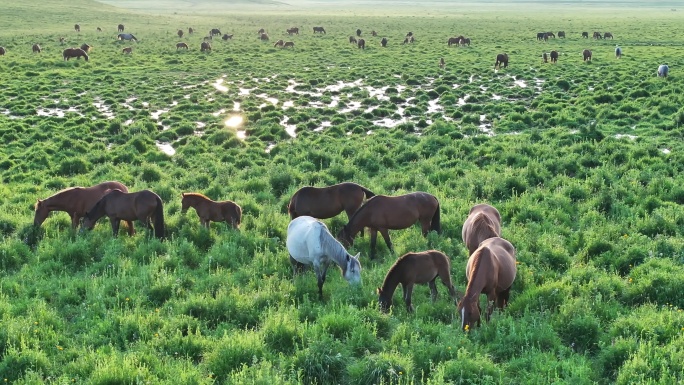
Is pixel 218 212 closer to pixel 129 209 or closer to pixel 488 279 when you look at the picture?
pixel 129 209

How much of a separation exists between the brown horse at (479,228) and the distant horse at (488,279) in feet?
2.20

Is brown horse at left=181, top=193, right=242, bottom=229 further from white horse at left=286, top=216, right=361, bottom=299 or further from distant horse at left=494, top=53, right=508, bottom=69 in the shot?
distant horse at left=494, top=53, right=508, bottom=69

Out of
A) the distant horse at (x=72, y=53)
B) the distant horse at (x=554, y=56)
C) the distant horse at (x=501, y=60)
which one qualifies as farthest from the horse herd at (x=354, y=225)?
the distant horse at (x=72, y=53)

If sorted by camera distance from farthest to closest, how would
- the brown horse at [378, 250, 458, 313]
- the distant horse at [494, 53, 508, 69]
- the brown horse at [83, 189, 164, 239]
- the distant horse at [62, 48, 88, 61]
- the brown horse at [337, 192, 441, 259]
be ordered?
the distant horse at [62, 48, 88, 61] < the distant horse at [494, 53, 508, 69] < the brown horse at [83, 189, 164, 239] < the brown horse at [337, 192, 441, 259] < the brown horse at [378, 250, 458, 313]

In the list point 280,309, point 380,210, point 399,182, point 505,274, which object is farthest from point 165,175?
point 505,274

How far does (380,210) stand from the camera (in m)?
9.97

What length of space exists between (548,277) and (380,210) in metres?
3.08

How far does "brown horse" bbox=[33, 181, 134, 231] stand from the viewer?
11109 mm

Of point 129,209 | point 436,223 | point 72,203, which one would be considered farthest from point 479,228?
point 72,203

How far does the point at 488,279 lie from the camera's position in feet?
23.8

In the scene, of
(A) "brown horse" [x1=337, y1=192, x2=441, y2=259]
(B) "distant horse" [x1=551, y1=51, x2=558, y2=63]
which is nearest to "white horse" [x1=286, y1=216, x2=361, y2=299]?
(A) "brown horse" [x1=337, y1=192, x2=441, y2=259]

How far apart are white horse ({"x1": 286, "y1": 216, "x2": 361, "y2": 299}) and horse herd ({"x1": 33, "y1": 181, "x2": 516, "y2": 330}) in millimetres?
16

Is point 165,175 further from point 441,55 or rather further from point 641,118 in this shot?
point 441,55

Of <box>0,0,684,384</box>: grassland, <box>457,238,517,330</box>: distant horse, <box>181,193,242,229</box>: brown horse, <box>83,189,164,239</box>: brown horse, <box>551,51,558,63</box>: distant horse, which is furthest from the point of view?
<box>551,51,558,63</box>: distant horse
